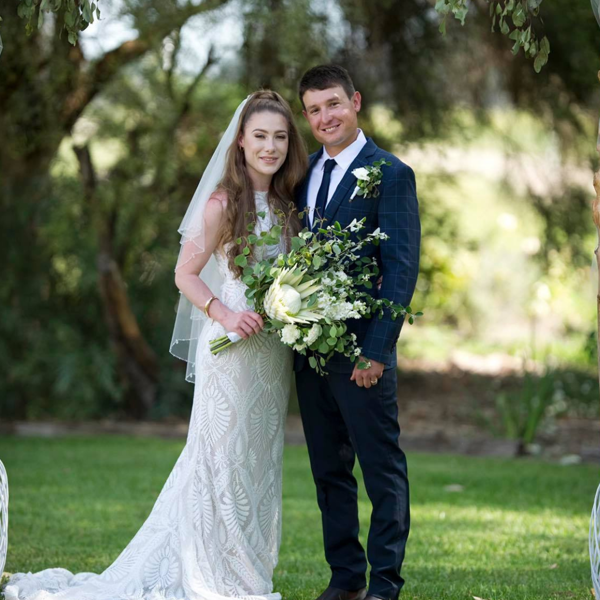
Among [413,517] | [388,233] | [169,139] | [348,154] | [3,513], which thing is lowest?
[413,517]

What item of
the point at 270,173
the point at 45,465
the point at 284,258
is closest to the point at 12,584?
the point at 284,258

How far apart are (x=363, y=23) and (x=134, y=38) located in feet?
6.58

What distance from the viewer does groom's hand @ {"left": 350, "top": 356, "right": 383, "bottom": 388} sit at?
338 centimetres

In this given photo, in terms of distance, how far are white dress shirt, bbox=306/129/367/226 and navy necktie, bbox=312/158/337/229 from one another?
0.04ft

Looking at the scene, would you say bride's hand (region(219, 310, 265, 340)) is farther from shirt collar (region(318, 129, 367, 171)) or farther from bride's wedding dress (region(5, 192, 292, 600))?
→ shirt collar (region(318, 129, 367, 171))

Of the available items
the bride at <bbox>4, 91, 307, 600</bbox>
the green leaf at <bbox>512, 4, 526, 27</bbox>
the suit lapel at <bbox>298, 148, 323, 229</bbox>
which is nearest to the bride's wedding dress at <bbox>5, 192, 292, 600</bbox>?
the bride at <bbox>4, 91, 307, 600</bbox>

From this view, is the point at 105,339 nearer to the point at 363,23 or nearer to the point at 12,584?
the point at 363,23

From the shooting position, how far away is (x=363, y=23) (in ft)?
26.9

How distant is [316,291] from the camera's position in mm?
3281

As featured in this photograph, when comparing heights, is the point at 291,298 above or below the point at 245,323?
above

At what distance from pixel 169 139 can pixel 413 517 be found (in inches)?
171

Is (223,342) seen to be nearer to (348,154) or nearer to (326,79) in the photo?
(348,154)

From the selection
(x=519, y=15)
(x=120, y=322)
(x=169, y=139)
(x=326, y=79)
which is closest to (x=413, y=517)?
(x=326, y=79)

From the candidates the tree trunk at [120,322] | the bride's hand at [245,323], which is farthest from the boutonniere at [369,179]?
the tree trunk at [120,322]
